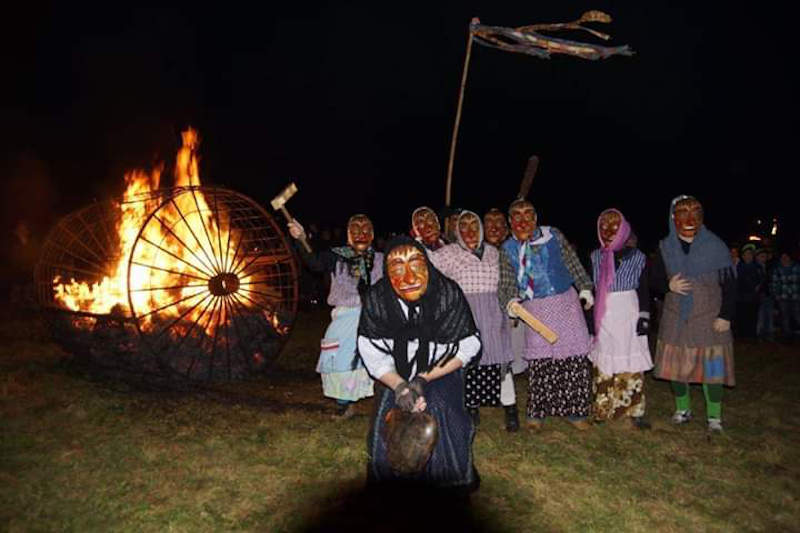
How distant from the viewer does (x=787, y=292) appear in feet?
33.7

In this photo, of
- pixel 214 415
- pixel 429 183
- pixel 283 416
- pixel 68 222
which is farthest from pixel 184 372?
pixel 429 183

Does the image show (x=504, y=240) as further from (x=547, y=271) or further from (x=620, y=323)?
(x=620, y=323)

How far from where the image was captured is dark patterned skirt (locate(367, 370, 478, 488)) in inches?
138

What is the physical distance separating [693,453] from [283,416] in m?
3.70

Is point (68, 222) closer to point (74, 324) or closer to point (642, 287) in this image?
point (74, 324)

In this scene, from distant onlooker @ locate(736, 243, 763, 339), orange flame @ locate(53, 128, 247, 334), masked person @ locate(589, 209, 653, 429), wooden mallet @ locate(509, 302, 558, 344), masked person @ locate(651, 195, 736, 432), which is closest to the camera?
wooden mallet @ locate(509, 302, 558, 344)

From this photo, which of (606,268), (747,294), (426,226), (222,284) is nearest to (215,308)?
(222,284)

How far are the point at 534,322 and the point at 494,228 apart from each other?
1357 mm

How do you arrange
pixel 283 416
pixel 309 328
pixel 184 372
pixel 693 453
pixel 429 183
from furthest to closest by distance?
pixel 429 183 < pixel 309 328 < pixel 184 372 < pixel 283 416 < pixel 693 453

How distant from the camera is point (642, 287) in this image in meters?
5.16

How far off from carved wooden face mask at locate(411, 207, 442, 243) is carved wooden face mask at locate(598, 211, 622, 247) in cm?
147

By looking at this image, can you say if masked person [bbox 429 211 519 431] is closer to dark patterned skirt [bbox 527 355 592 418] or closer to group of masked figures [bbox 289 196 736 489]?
group of masked figures [bbox 289 196 736 489]

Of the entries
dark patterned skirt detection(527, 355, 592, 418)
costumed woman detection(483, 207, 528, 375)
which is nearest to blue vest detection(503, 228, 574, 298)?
costumed woman detection(483, 207, 528, 375)

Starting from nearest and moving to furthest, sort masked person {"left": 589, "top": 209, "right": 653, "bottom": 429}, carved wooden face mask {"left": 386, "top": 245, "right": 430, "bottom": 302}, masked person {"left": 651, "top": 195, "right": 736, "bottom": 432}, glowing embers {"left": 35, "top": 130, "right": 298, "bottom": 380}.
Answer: carved wooden face mask {"left": 386, "top": 245, "right": 430, "bottom": 302} → masked person {"left": 651, "top": 195, "right": 736, "bottom": 432} → masked person {"left": 589, "top": 209, "right": 653, "bottom": 429} → glowing embers {"left": 35, "top": 130, "right": 298, "bottom": 380}
